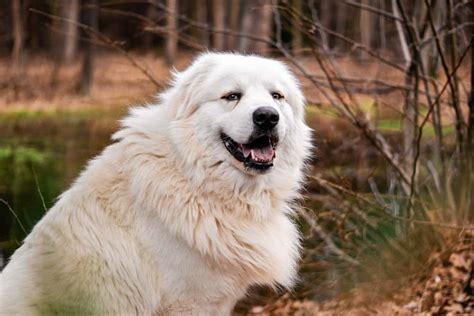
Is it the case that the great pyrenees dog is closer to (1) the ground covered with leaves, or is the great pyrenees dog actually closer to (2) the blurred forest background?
(2) the blurred forest background

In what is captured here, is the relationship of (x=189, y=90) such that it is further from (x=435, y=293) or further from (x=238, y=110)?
(x=435, y=293)

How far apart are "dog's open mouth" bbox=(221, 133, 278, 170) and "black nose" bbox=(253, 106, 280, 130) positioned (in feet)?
0.41

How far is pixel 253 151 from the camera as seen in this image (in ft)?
14.1

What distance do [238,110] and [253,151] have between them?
237 mm

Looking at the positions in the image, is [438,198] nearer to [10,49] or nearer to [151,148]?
[151,148]

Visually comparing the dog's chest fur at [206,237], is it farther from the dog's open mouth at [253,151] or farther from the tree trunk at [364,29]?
the tree trunk at [364,29]

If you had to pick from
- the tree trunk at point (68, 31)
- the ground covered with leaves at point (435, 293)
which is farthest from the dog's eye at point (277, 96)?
the tree trunk at point (68, 31)

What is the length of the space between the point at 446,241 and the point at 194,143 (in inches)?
129

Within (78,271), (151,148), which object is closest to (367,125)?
(151,148)

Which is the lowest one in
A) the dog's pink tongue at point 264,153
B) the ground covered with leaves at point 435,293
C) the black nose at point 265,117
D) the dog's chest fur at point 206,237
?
the ground covered with leaves at point 435,293

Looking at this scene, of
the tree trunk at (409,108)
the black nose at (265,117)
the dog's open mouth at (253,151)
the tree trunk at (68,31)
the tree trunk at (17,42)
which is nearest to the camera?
the black nose at (265,117)

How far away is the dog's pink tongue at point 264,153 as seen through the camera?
430 cm

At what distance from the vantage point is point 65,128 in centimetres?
1443

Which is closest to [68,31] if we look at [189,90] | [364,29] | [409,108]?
[364,29]
